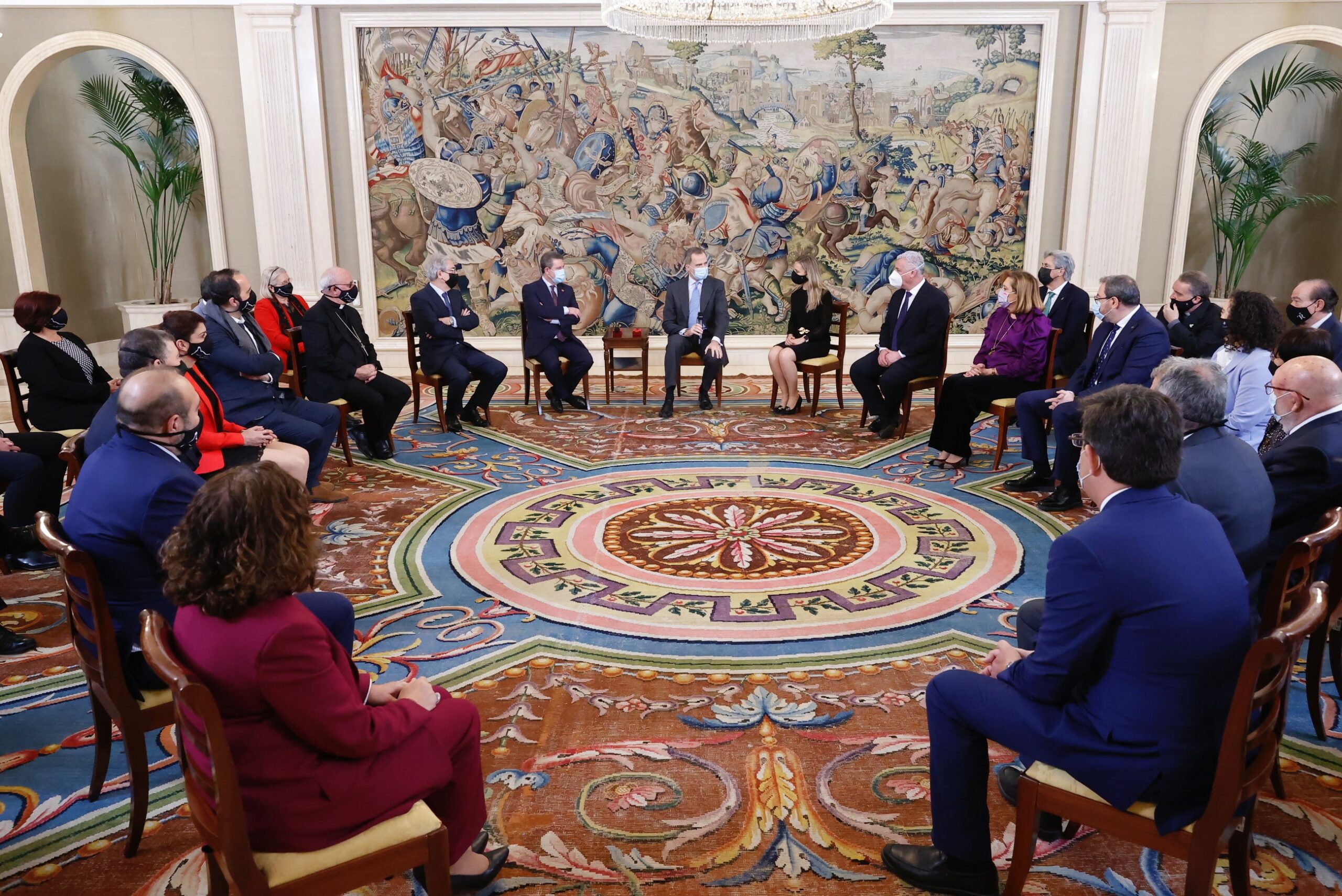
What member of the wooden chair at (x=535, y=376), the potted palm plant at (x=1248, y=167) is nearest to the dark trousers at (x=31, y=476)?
the wooden chair at (x=535, y=376)

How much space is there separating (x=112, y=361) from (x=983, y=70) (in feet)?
33.1

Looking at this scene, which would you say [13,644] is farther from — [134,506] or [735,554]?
[735,554]

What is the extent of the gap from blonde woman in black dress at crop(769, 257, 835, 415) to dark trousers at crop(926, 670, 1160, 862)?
6.38 m

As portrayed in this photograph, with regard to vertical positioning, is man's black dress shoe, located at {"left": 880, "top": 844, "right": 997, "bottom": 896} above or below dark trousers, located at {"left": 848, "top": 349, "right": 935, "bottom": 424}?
below

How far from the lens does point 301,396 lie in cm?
721

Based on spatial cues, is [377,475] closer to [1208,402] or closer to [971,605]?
[971,605]

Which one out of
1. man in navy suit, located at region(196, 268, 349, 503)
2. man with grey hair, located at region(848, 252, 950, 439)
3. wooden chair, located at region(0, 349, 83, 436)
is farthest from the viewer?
man with grey hair, located at region(848, 252, 950, 439)

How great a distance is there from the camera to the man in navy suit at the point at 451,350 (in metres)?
8.14

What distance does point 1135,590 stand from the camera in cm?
217

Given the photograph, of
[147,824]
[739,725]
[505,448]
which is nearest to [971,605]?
[739,725]

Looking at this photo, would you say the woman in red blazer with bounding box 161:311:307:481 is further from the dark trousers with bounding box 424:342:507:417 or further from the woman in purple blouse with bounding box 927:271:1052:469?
the woman in purple blouse with bounding box 927:271:1052:469

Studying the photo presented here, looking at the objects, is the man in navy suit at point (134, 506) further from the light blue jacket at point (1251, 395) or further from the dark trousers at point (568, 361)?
the dark trousers at point (568, 361)

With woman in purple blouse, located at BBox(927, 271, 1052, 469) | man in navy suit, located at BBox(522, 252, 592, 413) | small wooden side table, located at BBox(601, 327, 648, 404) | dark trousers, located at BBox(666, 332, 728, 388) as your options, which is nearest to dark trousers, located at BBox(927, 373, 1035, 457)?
woman in purple blouse, located at BBox(927, 271, 1052, 469)

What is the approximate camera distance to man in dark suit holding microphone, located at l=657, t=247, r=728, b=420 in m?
9.00
